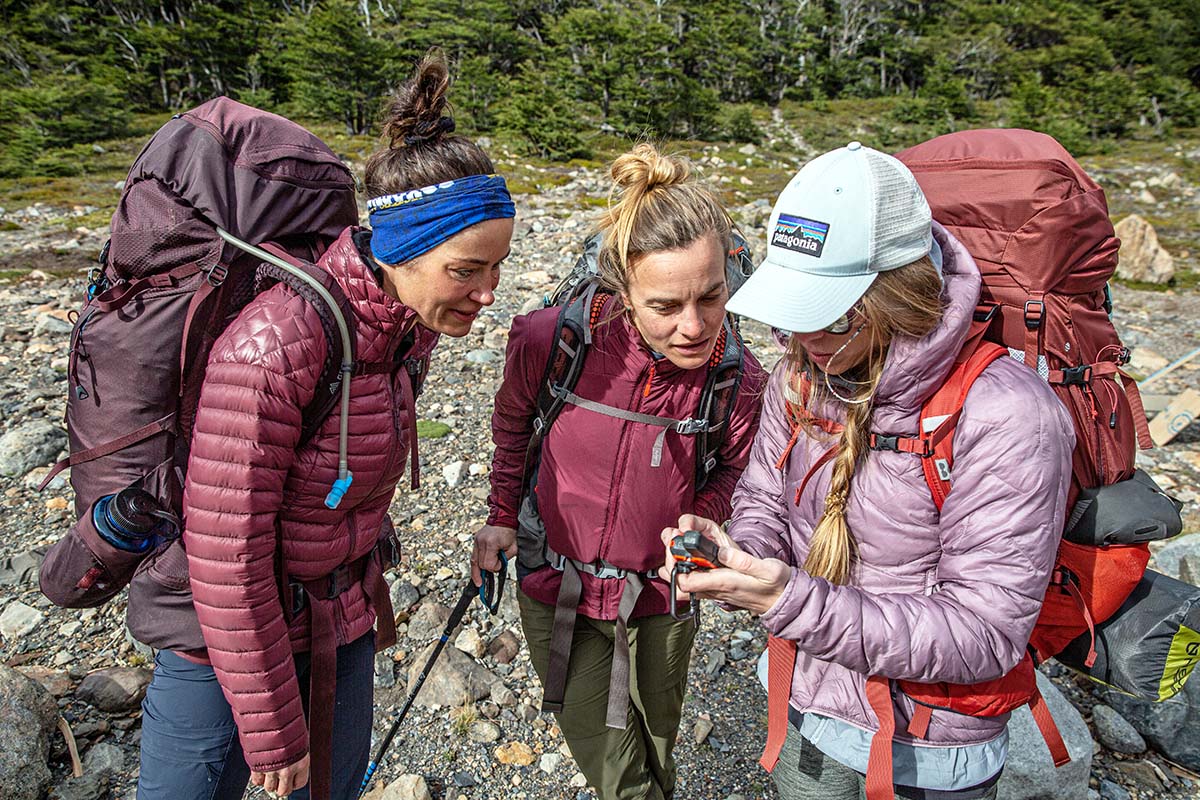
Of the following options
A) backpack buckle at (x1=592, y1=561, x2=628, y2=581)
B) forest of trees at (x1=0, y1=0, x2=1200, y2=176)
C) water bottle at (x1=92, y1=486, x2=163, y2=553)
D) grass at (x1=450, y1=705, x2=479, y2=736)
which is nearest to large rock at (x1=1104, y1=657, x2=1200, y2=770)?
backpack buckle at (x1=592, y1=561, x2=628, y2=581)

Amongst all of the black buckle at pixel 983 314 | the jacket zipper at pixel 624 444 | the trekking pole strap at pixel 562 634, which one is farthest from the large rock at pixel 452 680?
the black buckle at pixel 983 314

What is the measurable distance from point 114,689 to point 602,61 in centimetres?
5199

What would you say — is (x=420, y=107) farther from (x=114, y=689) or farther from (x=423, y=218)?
(x=114, y=689)

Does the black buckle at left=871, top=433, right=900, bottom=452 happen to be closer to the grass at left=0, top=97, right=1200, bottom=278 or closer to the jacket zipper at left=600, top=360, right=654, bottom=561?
the jacket zipper at left=600, top=360, right=654, bottom=561

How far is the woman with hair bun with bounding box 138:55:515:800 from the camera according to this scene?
67.7 inches

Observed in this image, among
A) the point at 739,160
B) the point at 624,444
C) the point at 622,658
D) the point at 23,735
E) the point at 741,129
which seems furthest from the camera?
the point at 741,129

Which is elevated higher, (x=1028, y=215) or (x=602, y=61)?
(x=1028, y=215)

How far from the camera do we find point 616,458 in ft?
7.57

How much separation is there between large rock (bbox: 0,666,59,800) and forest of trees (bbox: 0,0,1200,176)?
31.8 m

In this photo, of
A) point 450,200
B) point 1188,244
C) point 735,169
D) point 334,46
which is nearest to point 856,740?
point 450,200

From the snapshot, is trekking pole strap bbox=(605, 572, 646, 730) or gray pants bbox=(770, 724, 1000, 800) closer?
gray pants bbox=(770, 724, 1000, 800)

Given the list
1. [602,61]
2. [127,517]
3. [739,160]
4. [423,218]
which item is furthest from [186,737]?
[602,61]

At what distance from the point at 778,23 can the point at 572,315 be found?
70.2 m

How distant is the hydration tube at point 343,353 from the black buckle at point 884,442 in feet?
4.18
